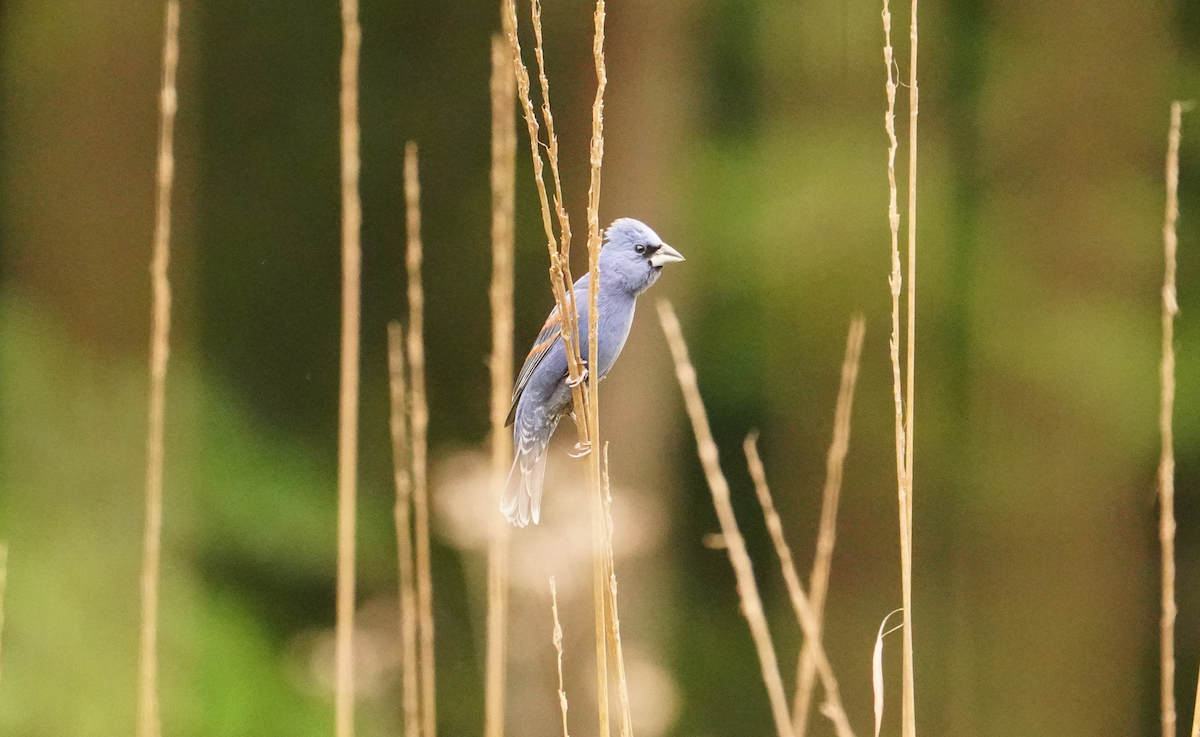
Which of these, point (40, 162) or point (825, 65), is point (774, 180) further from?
point (40, 162)

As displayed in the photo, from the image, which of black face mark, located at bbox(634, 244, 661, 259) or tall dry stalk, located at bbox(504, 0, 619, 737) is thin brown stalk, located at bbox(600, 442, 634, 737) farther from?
black face mark, located at bbox(634, 244, 661, 259)

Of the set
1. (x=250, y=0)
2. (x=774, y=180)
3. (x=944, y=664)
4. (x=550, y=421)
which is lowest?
(x=944, y=664)

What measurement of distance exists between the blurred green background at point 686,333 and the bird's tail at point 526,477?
1.96 meters

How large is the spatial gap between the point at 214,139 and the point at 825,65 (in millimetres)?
2396

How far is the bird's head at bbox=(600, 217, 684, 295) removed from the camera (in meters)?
1.43

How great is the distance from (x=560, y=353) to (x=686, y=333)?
93.6 inches

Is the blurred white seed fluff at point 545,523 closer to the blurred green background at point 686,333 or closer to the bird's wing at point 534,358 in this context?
the bird's wing at point 534,358

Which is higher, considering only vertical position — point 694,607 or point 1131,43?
point 1131,43

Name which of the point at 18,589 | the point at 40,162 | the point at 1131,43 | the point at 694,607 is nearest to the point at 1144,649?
the point at 694,607

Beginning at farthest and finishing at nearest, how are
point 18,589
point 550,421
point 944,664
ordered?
point 944,664
point 18,589
point 550,421

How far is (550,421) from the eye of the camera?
5.36 ft

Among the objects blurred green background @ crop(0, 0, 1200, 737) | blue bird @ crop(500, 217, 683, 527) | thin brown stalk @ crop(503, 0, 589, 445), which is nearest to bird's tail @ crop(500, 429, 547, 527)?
blue bird @ crop(500, 217, 683, 527)

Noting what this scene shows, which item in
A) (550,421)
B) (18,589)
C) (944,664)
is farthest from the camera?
(944,664)

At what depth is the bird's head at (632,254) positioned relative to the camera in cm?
143
